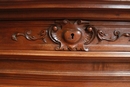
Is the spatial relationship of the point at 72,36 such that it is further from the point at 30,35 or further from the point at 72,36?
the point at 30,35

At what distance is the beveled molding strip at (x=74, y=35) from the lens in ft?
1.65

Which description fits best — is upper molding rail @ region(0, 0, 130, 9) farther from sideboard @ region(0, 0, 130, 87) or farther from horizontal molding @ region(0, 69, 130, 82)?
horizontal molding @ region(0, 69, 130, 82)

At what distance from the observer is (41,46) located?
51cm

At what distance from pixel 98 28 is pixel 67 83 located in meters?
0.17

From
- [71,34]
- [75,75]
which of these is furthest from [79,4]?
[75,75]

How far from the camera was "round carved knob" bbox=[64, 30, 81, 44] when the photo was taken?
1.64 ft

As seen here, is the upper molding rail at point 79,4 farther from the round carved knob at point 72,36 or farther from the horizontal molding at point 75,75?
the horizontal molding at point 75,75

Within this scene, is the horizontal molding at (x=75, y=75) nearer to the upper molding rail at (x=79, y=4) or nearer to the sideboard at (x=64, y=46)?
the sideboard at (x=64, y=46)

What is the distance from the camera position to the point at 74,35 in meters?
0.50

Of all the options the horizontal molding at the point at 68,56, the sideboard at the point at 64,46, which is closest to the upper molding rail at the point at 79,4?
the sideboard at the point at 64,46

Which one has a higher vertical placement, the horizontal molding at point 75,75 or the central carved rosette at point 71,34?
the central carved rosette at point 71,34

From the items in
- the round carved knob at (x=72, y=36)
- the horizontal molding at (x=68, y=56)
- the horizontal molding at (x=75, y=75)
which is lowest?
the horizontal molding at (x=75, y=75)

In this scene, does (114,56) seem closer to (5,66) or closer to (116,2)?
(116,2)

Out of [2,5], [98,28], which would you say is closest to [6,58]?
[2,5]
